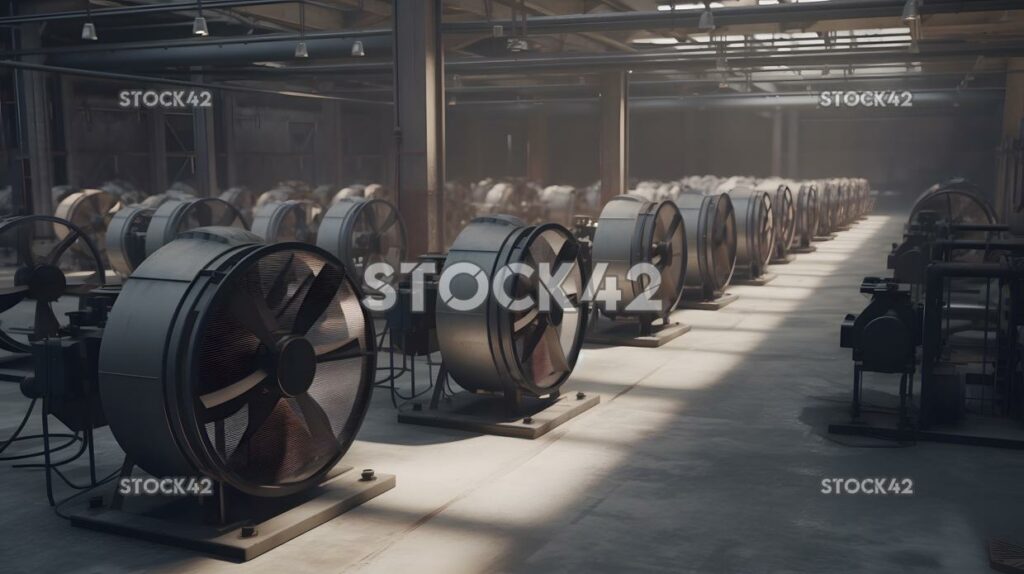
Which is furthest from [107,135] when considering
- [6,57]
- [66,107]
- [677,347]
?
[677,347]

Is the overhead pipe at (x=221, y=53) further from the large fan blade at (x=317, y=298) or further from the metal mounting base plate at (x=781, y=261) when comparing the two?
the large fan blade at (x=317, y=298)

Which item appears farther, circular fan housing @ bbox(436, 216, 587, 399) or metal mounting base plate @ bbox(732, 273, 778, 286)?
metal mounting base plate @ bbox(732, 273, 778, 286)

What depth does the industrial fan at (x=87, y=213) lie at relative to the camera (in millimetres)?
18500

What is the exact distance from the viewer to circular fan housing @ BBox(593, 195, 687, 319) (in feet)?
36.1

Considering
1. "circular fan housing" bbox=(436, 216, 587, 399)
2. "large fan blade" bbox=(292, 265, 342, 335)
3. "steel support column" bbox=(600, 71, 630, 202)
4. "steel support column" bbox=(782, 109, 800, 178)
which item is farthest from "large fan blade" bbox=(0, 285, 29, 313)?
"steel support column" bbox=(782, 109, 800, 178)

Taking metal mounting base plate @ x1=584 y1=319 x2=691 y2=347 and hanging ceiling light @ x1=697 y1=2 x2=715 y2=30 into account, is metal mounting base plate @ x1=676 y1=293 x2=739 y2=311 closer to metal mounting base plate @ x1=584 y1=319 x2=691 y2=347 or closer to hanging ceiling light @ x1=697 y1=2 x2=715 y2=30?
metal mounting base plate @ x1=584 y1=319 x2=691 y2=347

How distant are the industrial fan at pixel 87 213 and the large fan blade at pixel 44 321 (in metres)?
9.63

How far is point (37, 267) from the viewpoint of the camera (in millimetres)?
9414

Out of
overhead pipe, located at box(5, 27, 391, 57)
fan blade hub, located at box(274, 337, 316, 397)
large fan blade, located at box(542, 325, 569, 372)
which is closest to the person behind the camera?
fan blade hub, located at box(274, 337, 316, 397)

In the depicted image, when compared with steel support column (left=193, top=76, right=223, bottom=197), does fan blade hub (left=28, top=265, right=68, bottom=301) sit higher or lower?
lower

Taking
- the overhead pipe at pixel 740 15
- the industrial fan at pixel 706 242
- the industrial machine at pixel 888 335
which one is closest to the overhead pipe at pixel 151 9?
the overhead pipe at pixel 740 15

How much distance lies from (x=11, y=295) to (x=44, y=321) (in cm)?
43

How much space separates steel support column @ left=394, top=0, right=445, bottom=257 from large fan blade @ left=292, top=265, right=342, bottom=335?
5973mm

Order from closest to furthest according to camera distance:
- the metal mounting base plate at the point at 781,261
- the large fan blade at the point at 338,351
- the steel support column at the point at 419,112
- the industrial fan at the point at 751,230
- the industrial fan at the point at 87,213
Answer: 1. the large fan blade at the point at 338,351
2. the steel support column at the point at 419,112
3. the industrial fan at the point at 751,230
4. the industrial fan at the point at 87,213
5. the metal mounting base plate at the point at 781,261
